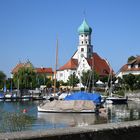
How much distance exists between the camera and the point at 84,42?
575ft

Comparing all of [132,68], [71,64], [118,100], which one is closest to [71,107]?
[118,100]

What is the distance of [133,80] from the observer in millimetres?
110500

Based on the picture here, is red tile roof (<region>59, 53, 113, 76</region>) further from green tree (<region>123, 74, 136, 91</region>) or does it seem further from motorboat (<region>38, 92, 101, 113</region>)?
motorboat (<region>38, 92, 101, 113</region>)

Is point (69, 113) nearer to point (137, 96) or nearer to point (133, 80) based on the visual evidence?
point (137, 96)

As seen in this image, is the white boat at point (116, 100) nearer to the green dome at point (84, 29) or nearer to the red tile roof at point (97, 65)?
the red tile roof at point (97, 65)

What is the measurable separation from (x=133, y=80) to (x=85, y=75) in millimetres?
23708

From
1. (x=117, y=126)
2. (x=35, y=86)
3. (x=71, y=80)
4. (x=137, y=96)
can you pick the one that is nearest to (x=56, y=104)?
(x=137, y=96)

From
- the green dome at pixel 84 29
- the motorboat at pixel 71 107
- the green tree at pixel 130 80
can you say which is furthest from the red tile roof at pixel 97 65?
the motorboat at pixel 71 107

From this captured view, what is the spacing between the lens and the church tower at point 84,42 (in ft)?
566

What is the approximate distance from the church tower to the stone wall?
539 ft

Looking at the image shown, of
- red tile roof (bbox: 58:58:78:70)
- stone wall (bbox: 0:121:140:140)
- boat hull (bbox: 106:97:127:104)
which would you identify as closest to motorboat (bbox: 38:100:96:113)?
boat hull (bbox: 106:97:127:104)

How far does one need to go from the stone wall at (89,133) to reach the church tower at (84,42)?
539 feet

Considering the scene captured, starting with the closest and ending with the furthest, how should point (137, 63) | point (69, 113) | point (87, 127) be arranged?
point (87, 127) → point (69, 113) → point (137, 63)

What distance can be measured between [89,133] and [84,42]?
169954 mm
